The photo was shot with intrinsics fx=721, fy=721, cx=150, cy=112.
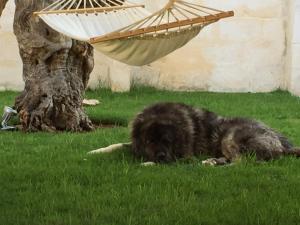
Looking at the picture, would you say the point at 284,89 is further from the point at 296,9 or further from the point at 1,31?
the point at 1,31

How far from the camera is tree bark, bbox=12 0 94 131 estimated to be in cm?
872

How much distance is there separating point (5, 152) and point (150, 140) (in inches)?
57.3

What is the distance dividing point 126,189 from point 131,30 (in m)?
1.35

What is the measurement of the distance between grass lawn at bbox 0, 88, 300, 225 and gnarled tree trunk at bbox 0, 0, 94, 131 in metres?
0.93

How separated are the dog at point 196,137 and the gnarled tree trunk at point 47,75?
2.12 m

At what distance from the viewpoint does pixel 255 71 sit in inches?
523

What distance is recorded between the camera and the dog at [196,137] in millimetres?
6453

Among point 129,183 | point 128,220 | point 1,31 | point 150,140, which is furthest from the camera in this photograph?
point 1,31

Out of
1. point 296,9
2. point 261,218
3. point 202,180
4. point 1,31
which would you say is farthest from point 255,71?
point 261,218

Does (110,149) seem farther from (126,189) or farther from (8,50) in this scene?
(8,50)

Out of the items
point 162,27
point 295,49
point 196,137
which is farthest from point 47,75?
point 295,49

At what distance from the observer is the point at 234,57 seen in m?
13.2

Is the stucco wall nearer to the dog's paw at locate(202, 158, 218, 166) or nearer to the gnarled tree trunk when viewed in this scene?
the gnarled tree trunk

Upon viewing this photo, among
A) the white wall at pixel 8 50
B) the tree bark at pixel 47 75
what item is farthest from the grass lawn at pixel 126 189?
the white wall at pixel 8 50
